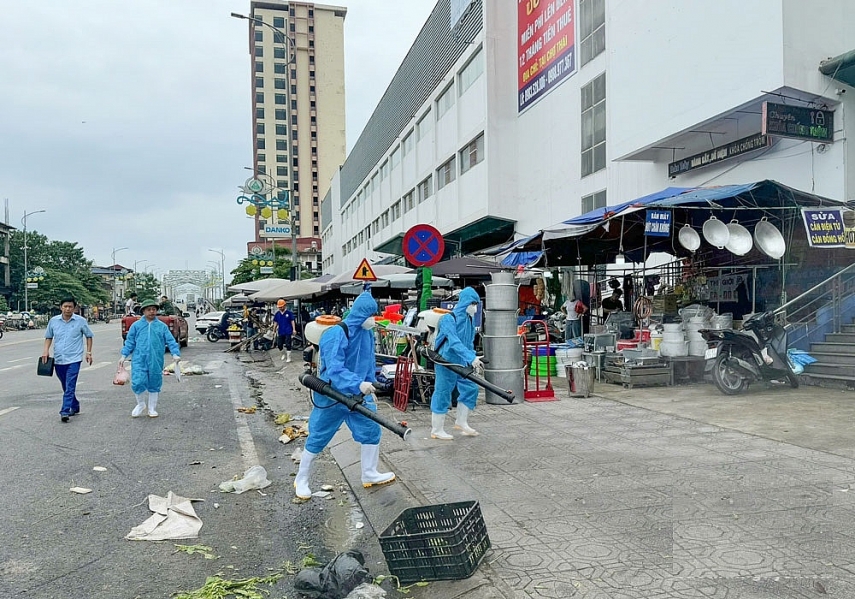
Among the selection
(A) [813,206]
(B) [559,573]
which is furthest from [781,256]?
(B) [559,573]

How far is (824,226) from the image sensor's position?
31.4 ft

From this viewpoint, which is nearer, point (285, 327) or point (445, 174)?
point (285, 327)

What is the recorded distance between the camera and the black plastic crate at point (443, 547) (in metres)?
3.33

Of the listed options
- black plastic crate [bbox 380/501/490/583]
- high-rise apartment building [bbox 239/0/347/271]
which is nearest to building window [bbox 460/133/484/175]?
black plastic crate [bbox 380/501/490/583]

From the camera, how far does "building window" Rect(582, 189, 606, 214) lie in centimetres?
1824

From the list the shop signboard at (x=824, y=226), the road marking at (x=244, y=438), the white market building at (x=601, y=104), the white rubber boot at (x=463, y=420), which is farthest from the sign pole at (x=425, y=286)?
the white market building at (x=601, y=104)

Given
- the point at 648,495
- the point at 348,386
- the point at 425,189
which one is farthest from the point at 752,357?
the point at 425,189

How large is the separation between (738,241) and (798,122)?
2598 mm

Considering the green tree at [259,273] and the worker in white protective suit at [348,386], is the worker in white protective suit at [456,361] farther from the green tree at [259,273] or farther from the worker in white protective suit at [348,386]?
the green tree at [259,273]

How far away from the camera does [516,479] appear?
5344 millimetres

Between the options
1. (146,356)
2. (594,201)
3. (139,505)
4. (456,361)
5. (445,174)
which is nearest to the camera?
(139,505)

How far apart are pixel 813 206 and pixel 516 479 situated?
8235mm

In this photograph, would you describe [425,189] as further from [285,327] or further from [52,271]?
[52,271]

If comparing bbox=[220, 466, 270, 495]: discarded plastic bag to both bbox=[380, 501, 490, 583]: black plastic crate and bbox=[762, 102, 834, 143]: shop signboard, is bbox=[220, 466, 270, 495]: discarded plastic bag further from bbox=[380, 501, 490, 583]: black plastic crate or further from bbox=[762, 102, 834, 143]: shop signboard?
bbox=[762, 102, 834, 143]: shop signboard
